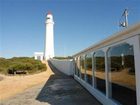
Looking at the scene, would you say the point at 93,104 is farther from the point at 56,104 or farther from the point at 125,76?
the point at 125,76

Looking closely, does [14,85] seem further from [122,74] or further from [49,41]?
[49,41]

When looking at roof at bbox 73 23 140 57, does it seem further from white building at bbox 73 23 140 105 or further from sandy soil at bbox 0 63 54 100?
sandy soil at bbox 0 63 54 100

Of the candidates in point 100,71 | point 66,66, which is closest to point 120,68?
point 100,71

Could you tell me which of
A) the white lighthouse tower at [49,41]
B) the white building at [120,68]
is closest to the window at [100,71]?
the white building at [120,68]

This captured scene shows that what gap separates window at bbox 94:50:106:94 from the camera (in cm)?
1088

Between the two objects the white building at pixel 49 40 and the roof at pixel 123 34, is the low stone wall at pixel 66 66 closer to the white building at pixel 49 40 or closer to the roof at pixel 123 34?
the white building at pixel 49 40

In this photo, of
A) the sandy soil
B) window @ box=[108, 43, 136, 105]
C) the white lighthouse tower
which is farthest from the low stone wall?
window @ box=[108, 43, 136, 105]

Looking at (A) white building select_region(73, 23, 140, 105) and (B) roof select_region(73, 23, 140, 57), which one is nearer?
(B) roof select_region(73, 23, 140, 57)

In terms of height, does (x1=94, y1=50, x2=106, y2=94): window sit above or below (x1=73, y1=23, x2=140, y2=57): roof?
below

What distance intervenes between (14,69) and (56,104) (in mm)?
25514

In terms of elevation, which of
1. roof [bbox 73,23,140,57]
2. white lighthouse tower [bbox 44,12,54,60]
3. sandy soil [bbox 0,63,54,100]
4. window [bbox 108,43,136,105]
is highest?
white lighthouse tower [bbox 44,12,54,60]

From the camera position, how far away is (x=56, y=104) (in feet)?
35.7

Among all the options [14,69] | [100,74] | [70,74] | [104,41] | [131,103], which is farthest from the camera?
[14,69]

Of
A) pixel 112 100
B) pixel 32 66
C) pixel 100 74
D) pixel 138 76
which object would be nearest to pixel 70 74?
pixel 32 66
